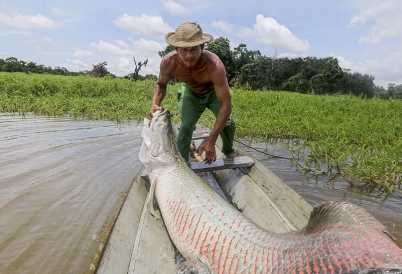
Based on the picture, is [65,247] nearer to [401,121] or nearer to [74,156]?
[74,156]

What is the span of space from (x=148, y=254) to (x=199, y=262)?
0.43 metres

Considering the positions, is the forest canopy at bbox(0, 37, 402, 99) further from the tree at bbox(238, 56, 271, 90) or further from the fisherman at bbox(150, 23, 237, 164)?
the fisherman at bbox(150, 23, 237, 164)

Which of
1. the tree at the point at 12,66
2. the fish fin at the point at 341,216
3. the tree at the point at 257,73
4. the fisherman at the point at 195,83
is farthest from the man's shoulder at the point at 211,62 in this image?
the tree at the point at 12,66

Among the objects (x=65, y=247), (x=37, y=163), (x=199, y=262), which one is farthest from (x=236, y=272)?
(x=37, y=163)

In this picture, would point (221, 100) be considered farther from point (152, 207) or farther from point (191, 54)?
point (152, 207)

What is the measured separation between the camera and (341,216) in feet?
5.32

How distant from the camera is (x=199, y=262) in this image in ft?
6.23

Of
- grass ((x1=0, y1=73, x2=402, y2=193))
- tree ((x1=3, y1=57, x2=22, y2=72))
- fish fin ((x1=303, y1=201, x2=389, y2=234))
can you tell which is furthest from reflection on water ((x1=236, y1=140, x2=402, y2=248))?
tree ((x1=3, y1=57, x2=22, y2=72))

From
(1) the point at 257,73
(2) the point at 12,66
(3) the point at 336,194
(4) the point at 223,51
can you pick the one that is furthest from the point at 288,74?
(3) the point at 336,194

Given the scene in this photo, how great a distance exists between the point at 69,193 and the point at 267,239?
116 inches

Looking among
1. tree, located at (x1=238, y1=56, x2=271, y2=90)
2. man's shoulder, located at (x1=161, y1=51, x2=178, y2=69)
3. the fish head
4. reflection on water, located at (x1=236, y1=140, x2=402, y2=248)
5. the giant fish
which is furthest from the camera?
tree, located at (x1=238, y1=56, x2=271, y2=90)

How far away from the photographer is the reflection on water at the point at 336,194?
3264mm

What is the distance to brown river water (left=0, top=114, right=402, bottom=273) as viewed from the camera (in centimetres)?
278

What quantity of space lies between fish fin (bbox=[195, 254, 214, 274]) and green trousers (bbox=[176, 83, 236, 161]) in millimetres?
2077
